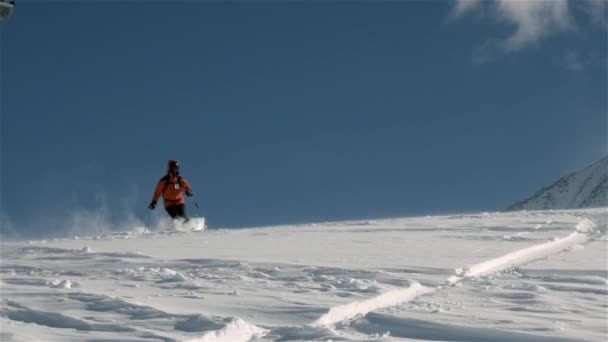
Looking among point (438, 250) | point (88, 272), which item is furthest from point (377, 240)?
point (88, 272)

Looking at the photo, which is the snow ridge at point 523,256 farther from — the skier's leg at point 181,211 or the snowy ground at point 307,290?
the skier's leg at point 181,211

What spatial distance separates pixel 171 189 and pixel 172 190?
33 millimetres

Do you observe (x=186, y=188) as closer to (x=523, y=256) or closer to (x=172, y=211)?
(x=172, y=211)

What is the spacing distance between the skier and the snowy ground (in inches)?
160

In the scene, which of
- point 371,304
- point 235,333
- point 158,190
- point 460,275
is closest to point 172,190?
point 158,190

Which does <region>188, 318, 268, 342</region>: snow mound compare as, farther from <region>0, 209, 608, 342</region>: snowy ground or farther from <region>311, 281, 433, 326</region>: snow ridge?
<region>311, 281, 433, 326</region>: snow ridge

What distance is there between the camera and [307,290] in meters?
7.02

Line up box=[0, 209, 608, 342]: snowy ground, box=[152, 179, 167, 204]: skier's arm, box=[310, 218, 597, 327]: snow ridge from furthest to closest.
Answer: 1. box=[152, 179, 167, 204]: skier's arm
2. box=[310, 218, 597, 327]: snow ridge
3. box=[0, 209, 608, 342]: snowy ground

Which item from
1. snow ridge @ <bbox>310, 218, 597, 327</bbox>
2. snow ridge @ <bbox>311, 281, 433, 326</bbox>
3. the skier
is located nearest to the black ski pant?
the skier

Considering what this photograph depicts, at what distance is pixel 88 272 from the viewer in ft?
26.8

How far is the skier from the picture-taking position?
16000 millimetres

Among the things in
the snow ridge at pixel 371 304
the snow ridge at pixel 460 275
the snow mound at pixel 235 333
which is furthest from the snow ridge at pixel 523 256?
the snow mound at pixel 235 333

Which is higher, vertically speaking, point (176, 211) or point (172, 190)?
point (172, 190)

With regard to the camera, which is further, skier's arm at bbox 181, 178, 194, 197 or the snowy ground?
skier's arm at bbox 181, 178, 194, 197
